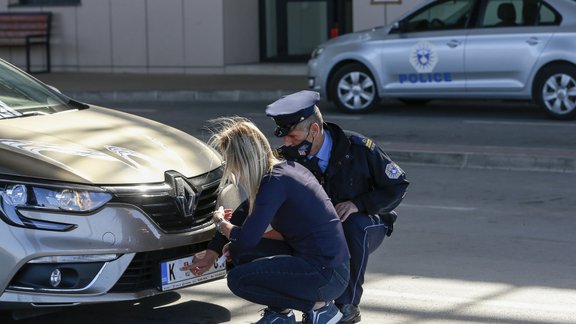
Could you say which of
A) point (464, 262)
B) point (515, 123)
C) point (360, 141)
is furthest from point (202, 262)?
point (515, 123)

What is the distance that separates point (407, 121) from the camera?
14.9 meters

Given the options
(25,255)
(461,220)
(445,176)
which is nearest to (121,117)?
(25,255)

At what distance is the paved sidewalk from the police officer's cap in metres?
6.23

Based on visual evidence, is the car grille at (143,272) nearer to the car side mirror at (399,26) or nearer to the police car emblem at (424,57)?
the police car emblem at (424,57)

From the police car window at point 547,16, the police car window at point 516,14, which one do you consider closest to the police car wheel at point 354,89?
the police car window at point 516,14

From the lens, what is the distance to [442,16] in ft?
49.1

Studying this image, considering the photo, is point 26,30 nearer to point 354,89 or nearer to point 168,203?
point 354,89

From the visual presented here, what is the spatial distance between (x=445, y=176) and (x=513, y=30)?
3.89 m

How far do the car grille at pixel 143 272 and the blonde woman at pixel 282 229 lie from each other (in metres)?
0.37

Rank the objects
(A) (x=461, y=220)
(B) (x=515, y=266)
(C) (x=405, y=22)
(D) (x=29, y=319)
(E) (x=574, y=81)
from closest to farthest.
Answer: (D) (x=29, y=319) < (B) (x=515, y=266) < (A) (x=461, y=220) < (E) (x=574, y=81) < (C) (x=405, y=22)

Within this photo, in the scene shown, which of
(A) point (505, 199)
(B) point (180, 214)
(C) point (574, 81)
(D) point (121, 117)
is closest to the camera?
(B) point (180, 214)

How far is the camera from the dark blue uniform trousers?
5.83 m

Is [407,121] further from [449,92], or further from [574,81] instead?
[574,81]

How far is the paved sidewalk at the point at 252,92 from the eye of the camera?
1156 cm
